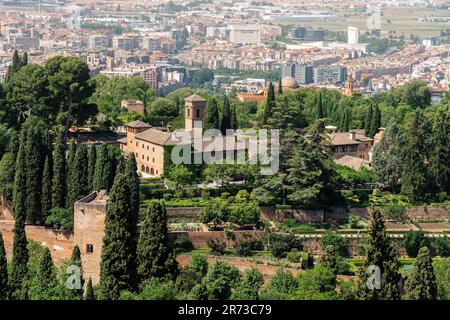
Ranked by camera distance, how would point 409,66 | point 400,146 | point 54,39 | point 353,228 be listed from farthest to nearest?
point 54,39 < point 409,66 < point 400,146 < point 353,228

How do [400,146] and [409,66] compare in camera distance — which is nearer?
[400,146]

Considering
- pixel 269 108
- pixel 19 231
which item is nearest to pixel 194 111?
pixel 269 108

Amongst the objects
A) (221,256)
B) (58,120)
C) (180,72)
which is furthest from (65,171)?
(180,72)

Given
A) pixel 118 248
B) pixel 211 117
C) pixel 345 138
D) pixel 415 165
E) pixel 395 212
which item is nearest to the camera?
pixel 118 248

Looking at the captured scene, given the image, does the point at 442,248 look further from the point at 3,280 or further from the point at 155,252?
the point at 3,280

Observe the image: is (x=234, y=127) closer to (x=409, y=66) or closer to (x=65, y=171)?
(x=65, y=171)

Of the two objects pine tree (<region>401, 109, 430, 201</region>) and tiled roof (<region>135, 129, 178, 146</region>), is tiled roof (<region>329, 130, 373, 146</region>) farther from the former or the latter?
tiled roof (<region>135, 129, 178, 146</region>)
